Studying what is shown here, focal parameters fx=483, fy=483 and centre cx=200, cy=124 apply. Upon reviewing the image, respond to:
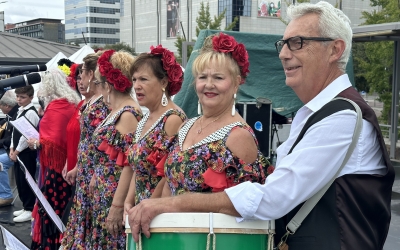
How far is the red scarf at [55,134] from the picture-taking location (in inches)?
202

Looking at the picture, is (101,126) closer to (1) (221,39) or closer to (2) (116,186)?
(2) (116,186)

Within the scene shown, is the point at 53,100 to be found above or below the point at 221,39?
below

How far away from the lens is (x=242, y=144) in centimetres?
231

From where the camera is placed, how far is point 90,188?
385 centimetres

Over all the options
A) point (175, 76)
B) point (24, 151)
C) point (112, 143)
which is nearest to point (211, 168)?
point (175, 76)

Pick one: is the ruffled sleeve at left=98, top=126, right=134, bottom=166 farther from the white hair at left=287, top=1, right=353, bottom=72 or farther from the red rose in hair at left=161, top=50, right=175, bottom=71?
the white hair at left=287, top=1, right=353, bottom=72

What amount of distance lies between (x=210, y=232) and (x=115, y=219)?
181 cm

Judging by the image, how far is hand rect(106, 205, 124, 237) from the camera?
3.42 meters

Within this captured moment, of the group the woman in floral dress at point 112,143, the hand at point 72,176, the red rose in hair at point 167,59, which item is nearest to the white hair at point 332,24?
the red rose in hair at point 167,59

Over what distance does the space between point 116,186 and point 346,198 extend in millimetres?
2373

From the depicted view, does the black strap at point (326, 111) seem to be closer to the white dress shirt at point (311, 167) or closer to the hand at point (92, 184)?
the white dress shirt at point (311, 167)

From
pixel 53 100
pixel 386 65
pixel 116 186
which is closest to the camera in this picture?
pixel 116 186

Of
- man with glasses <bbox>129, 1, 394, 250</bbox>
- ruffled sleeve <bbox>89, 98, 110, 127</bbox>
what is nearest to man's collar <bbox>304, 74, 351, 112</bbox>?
man with glasses <bbox>129, 1, 394, 250</bbox>

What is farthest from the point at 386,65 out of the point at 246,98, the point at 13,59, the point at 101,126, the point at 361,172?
the point at 361,172
